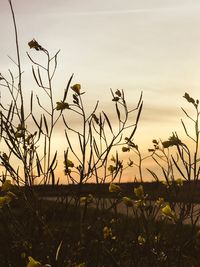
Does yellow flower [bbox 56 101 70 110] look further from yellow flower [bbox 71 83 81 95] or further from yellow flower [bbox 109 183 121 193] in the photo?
yellow flower [bbox 109 183 121 193]

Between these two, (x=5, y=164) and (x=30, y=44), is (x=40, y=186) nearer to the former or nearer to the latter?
(x=5, y=164)

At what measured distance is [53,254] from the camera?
2785 mm

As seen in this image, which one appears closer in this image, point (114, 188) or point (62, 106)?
point (62, 106)

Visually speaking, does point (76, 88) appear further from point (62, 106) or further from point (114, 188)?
point (114, 188)

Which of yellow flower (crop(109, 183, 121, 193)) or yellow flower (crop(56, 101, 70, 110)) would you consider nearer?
yellow flower (crop(56, 101, 70, 110))

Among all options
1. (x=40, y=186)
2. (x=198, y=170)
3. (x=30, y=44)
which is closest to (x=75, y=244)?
(x=40, y=186)

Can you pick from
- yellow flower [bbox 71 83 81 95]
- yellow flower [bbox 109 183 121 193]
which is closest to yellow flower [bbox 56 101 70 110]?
yellow flower [bbox 71 83 81 95]

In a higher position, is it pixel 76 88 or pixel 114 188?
pixel 76 88

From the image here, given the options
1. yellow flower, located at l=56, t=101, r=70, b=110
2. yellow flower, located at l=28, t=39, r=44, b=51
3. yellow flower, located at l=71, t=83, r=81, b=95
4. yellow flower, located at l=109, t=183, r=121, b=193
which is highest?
yellow flower, located at l=28, t=39, r=44, b=51

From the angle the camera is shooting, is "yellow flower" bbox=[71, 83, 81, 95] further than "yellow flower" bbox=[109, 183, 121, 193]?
No

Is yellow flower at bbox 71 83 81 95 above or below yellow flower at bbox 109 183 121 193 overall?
above

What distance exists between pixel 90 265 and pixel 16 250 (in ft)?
2.82

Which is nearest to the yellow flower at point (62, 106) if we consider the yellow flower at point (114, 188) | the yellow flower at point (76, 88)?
the yellow flower at point (76, 88)

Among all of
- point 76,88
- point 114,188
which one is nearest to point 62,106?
point 76,88
